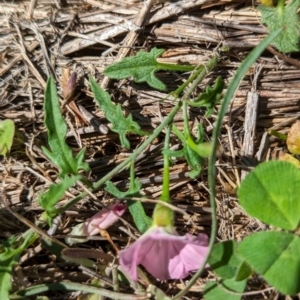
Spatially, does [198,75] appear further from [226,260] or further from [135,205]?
[226,260]

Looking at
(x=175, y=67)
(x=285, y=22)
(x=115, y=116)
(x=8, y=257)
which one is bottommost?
(x=8, y=257)

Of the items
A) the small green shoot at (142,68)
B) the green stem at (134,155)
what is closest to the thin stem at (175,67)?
the small green shoot at (142,68)

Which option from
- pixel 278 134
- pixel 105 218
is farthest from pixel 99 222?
pixel 278 134

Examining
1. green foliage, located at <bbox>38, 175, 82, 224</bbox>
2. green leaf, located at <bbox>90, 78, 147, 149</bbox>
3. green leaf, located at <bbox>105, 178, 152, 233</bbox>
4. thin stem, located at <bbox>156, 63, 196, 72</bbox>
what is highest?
thin stem, located at <bbox>156, 63, 196, 72</bbox>

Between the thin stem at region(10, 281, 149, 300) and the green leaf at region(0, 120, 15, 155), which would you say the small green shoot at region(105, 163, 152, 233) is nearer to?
the thin stem at region(10, 281, 149, 300)

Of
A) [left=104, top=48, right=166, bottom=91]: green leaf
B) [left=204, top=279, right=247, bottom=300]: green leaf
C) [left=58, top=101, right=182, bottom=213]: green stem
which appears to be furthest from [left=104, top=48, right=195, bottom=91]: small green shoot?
[left=204, top=279, right=247, bottom=300]: green leaf
